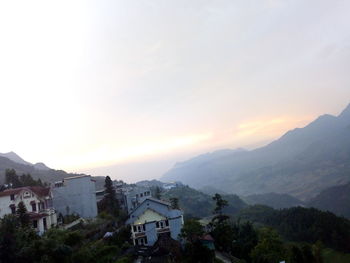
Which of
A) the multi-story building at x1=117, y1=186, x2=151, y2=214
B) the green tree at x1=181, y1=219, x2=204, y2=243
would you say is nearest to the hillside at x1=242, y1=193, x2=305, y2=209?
the multi-story building at x1=117, y1=186, x2=151, y2=214

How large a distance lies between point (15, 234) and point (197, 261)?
44.9 feet

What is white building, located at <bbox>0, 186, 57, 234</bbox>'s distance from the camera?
35.6 meters

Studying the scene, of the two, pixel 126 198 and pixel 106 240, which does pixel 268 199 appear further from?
pixel 106 240

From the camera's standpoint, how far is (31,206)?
37.1m

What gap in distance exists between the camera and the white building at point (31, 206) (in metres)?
35.6

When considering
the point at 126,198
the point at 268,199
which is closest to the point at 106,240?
the point at 126,198

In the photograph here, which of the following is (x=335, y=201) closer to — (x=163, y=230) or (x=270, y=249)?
(x=163, y=230)

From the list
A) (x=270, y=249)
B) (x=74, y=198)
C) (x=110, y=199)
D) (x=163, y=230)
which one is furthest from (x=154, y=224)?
(x=74, y=198)

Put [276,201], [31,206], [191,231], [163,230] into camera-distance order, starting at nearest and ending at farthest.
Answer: [191,231]
[31,206]
[163,230]
[276,201]

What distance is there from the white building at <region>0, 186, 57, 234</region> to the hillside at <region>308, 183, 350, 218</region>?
375ft

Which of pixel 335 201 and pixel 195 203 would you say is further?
pixel 335 201

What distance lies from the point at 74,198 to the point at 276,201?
477 ft

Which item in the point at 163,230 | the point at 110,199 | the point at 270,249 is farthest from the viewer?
the point at 110,199

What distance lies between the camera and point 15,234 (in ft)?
79.8
